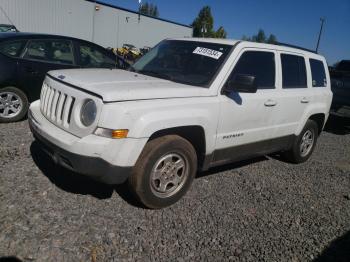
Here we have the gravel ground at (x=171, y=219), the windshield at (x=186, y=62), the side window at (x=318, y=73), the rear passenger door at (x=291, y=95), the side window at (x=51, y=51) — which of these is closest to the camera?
the gravel ground at (x=171, y=219)

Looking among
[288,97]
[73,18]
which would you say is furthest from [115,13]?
[288,97]

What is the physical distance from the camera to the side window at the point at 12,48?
611 centimetres

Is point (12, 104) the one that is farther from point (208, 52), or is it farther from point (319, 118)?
point (319, 118)

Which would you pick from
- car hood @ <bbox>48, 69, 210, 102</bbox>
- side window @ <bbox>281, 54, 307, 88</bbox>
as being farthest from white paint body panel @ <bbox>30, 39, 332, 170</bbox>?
side window @ <bbox>281, 54, 307, 88</bbox>

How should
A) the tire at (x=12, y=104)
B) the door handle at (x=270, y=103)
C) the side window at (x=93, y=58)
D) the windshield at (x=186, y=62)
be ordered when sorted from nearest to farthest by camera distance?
1. the windshield at (x=186, y=62)
2. the door handle at (x=270, y=103)
3. the tire at (x=12, y=104)
4. the side window at (x=93, y=58)

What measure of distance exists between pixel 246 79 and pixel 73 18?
1367 inches

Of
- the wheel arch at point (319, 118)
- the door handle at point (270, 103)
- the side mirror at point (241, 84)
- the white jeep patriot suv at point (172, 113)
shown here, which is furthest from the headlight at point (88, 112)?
the wheel arch at point (319, 118)

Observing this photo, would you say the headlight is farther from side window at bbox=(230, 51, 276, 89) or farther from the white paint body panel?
side window at bbox=(230, 51, 276, 89)

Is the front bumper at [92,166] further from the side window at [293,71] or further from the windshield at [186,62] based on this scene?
the side window at [293,71]

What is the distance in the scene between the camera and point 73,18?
35.2m

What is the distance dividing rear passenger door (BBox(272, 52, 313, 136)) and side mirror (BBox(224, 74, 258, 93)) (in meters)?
1.02

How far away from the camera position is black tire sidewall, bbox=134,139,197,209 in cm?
353

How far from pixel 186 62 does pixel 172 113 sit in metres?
1.14

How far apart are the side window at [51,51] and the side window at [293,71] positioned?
12.9 ft
